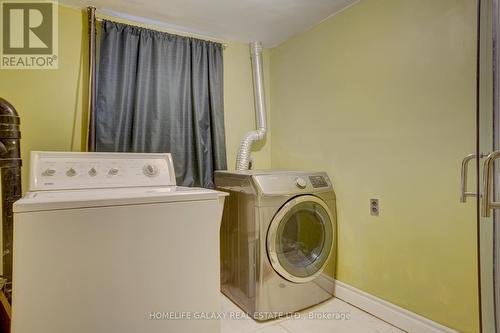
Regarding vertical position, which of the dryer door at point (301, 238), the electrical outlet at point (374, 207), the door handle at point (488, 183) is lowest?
the dryer door at point (301, 238)

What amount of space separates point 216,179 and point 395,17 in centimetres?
168

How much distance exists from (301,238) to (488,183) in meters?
1.41

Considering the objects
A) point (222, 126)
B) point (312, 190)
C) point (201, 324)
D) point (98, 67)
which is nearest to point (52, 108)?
point (98, 67)

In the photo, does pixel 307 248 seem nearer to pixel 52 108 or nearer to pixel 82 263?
pixel 82 263

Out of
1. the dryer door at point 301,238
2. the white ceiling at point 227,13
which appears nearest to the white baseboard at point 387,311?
the dryer door at point 301,238

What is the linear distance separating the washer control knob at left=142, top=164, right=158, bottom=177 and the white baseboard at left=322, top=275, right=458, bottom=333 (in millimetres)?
1397

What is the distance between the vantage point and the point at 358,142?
1989 millimetres

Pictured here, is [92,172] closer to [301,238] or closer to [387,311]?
[301,238]

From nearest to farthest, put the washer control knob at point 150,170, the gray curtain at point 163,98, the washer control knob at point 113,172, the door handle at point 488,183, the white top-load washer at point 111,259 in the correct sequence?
the door handle at point 488,183
the white top-load washer at point 111,259
the washer control knob at point 113,172
the washer control knob at point 150,170
the gray curtain at point 163,98

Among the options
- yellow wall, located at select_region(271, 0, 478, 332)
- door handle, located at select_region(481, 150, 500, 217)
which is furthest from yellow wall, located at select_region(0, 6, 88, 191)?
door handle, located at select_region(481, 150, 500, 217)

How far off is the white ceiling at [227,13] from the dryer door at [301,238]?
1393 mm

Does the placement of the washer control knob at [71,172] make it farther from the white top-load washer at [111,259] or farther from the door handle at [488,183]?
the door handle at [488,183]

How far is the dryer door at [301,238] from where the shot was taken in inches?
73.1

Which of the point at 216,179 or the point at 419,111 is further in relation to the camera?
the point at 216,179
